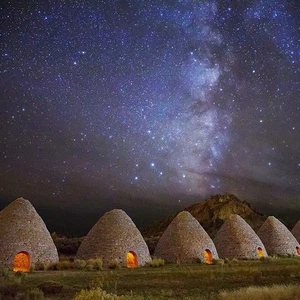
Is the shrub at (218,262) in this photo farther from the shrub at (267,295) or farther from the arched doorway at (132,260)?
the shrub at (267,295)

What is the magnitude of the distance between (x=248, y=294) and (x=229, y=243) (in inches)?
721

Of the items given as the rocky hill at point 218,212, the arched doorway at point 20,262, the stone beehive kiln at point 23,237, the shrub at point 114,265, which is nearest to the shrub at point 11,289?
the stone beehive kiln at point 23,237

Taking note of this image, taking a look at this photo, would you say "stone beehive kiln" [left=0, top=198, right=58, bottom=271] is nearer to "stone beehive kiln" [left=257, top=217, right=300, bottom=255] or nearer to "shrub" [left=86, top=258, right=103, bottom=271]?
"shrub" [left=86, top=258, right=103, bottom=271]

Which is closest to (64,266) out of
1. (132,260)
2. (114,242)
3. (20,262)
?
(20,262)

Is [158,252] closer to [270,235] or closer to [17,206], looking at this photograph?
[17,206]

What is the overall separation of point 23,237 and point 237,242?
565 inches

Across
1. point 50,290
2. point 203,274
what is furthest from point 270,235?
point 50,290

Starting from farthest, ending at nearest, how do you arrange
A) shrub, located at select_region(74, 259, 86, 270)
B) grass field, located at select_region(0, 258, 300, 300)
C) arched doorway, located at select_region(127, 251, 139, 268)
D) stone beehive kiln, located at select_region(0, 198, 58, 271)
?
arched doorway, located at select_region(127, 251, 139, 268) → shrub, located at select_region(74, 259, 86, 270) → stone beehive kiln, located at select_region(0, 198, 58, 271) → grass field, located at select_region(0, 258, 300, 300)

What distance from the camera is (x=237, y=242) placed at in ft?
86.9

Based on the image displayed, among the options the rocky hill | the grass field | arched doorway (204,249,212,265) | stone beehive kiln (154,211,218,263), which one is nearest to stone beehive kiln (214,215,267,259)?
stone beehive kiln (154,211,218,263)

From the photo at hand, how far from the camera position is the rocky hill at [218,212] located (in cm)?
7086

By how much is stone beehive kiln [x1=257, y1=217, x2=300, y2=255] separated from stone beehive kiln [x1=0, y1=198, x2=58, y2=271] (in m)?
17.6

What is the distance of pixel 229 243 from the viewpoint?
2675 centimetres

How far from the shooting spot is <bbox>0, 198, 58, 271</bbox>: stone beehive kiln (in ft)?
60.8
